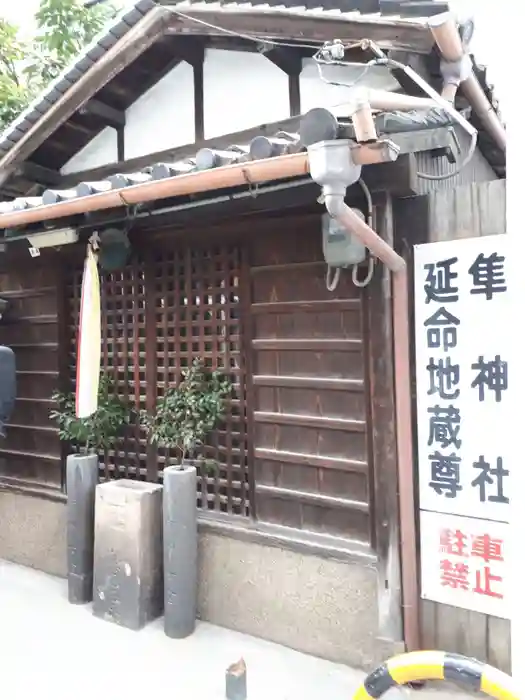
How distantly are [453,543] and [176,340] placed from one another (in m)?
3.54

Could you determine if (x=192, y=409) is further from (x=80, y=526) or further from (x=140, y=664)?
(x=140, y=664)

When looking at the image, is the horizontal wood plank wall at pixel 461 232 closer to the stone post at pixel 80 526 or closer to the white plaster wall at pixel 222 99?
the white plaster wall at pixel 222 99

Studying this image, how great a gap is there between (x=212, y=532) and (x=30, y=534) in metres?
3.06

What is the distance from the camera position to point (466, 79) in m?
5.09

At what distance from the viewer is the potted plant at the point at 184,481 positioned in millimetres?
5930

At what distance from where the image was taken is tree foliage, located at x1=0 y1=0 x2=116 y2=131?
10.2m

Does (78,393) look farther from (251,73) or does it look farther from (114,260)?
(251,73)

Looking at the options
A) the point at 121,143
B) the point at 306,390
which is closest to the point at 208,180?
the point at 306,390

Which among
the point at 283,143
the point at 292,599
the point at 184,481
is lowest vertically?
the point at 292,599

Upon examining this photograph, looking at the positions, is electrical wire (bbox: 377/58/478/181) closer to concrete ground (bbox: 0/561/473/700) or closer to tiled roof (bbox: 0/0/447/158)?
tiled roof (bbox: 0/0/447/158)

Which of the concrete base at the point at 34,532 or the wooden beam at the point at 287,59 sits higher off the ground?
the wooden beam at the point at 287,59

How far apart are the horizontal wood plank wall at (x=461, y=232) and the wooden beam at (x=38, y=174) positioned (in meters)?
4.71

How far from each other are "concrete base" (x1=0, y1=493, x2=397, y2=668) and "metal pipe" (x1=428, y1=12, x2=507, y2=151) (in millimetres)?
4003

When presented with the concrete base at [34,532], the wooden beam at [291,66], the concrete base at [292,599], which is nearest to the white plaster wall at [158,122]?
the wooden beam at [291,66]
